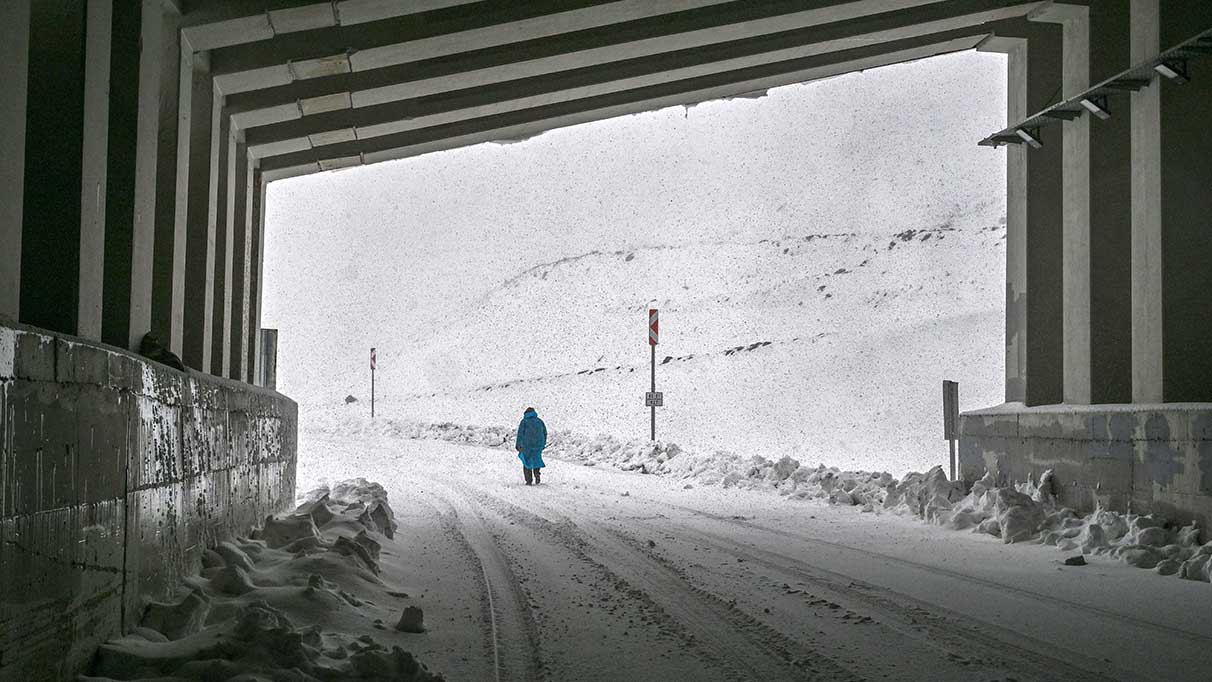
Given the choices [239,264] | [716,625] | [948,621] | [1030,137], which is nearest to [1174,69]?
[1030,137]

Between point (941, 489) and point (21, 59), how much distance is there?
11.1 meters

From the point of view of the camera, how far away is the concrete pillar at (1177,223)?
423 inches

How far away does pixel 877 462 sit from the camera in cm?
2958

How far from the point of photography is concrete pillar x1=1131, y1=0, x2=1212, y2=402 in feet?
35.2

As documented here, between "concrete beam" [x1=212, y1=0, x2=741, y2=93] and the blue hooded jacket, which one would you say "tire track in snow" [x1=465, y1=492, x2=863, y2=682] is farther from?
the blue hooded jacket

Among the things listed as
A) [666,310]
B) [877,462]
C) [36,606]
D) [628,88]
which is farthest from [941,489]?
[666,310]

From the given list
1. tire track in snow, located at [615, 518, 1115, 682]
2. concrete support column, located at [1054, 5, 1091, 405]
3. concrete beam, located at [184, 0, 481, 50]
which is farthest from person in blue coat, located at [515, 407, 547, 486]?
tire track in snow, located at [615, 518, 1115, 682]

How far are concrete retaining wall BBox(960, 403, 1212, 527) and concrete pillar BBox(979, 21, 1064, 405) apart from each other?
1046mm

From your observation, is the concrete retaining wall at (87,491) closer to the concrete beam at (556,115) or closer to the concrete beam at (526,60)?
the concrete beam at (526,60)

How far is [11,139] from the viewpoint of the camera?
179 inches

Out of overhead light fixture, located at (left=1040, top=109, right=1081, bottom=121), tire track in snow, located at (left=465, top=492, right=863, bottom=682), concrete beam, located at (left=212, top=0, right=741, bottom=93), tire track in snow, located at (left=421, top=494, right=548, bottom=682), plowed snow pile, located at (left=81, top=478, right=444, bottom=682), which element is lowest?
tire track in snow, located at (left=421, top=494, right=548, bottom=682)

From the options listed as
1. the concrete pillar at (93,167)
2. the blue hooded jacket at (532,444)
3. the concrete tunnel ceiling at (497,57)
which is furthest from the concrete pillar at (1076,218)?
the concrete pillar at (93,167)

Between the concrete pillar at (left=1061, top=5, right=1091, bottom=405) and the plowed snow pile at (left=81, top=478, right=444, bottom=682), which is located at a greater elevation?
the concrete pillar at (left=1061, top=5, right=1091, bottom=405)

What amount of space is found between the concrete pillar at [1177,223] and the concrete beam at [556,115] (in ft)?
16.5
